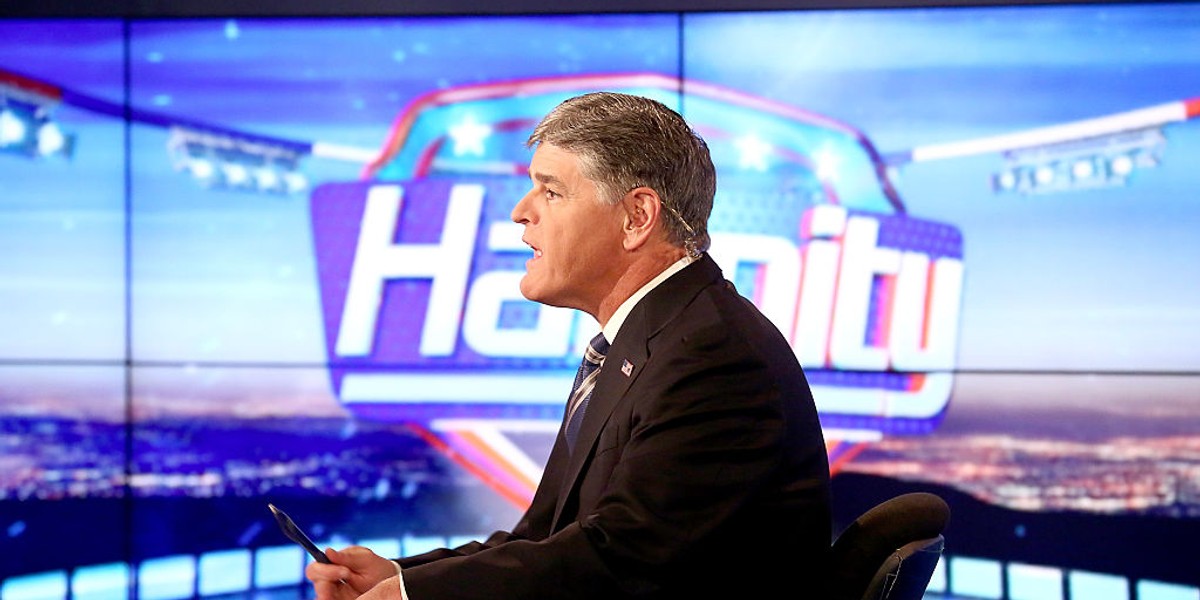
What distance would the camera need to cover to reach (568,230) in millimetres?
1870

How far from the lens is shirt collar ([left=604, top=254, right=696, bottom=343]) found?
73.1 inches

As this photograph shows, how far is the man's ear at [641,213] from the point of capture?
185 centimetres

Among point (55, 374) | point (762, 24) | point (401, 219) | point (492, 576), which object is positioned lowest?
point (55, 374)

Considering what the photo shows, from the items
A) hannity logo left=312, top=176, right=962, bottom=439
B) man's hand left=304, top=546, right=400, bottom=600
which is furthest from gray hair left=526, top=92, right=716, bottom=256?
hannity logo left=312, top=176, right=962, bottom=439

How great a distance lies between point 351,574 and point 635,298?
563 mm

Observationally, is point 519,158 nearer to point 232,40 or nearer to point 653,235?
point 232,40

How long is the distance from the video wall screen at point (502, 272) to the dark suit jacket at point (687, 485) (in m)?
2.69

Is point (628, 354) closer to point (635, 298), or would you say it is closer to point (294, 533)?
point (635, 298)

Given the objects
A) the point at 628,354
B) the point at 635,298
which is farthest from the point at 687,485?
the point at 635,298

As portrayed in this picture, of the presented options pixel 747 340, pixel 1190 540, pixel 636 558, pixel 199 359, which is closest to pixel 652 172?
pixel 747 340

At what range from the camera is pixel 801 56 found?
14.6 feet

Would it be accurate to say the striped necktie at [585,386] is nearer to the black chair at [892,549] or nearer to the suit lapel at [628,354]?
the suit lapel at [628,354]

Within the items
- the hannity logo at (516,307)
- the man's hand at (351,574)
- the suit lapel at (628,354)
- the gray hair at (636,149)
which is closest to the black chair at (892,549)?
A: the suit lapel at (628,354)

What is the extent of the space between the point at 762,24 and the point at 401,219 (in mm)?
1453
